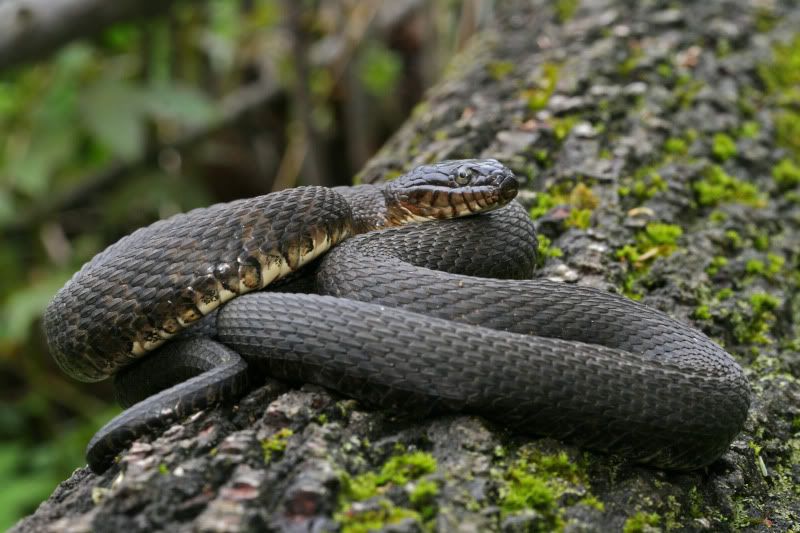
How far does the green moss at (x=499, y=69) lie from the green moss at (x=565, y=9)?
1060mm

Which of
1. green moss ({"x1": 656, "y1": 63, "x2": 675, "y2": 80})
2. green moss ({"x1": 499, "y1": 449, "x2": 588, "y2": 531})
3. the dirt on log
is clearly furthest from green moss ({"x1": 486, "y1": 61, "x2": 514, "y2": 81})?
green moss ({"x1": 499, "y1": 449, "x2": 588, "y2": 531})

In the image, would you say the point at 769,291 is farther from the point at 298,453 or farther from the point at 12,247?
the point at 12,247

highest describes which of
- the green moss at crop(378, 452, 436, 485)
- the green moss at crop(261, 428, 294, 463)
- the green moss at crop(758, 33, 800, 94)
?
the green moss at crop(758, 33, 800, 94)

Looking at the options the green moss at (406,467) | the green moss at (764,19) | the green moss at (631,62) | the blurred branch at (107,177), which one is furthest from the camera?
the blurred branch at (107,177)

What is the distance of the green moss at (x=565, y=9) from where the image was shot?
8.75 metres

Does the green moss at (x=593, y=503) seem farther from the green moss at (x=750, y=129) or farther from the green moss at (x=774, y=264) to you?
the green moss at (x=750, y=129)

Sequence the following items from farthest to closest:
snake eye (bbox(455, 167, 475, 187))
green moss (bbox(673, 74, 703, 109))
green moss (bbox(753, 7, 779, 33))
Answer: green moss (bbox(753, 7, 779, 33)) → green moss (bbox(673, 74, 703, 109)) → snake eye (bbox(455, 167, 475, 187))

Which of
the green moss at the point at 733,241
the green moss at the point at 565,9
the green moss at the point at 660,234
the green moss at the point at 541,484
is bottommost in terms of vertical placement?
the green moss at the point at 733,241

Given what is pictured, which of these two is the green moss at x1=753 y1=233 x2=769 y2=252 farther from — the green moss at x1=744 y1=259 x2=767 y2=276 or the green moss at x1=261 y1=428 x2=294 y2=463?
the green moss at x1=261 y1=428 x2=294 y2=463

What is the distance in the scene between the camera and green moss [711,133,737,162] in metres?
6.68

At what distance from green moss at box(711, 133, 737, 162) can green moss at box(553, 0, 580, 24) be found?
8.48ft

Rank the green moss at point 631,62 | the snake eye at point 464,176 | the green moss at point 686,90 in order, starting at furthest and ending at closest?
the green moss at point 631,62
the green moss at point 686,90
the snake eye at point 464,176

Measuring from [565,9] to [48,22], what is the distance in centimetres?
537

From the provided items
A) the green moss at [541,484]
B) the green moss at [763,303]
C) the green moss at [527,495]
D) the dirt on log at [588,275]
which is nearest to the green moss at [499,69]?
the dirt on log at [588,275]
